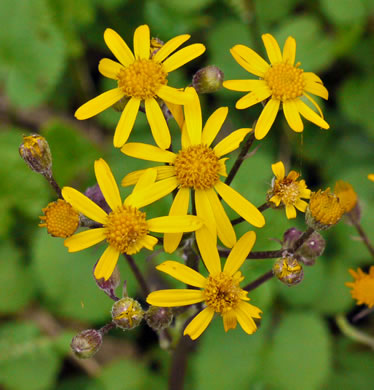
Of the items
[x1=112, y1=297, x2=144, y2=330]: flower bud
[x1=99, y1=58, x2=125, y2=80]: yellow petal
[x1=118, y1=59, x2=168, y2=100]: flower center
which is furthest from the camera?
[x1=99, y1=58, x2=125, y2=80]: yellow petal

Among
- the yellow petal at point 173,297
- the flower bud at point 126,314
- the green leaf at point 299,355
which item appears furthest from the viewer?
the green leaf at point 299,355

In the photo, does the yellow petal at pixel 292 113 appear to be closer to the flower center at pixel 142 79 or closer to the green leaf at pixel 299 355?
the flower center at pixel 142 79

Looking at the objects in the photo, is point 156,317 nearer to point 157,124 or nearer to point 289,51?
point 157,124

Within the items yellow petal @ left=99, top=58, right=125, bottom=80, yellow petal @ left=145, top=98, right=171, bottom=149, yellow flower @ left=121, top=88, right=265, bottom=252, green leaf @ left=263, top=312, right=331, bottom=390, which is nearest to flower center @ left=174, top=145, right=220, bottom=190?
yellow flower @ left=121, top=88, right=265, bottom=252

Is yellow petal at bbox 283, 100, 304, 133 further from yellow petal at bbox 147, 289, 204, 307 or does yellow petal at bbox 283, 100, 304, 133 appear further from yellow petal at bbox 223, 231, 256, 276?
yellow petal at bbox 147, 289, 204, 307

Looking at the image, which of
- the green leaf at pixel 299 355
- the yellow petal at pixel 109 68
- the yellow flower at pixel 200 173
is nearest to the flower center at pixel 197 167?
the yellow flower at pixel 200 173

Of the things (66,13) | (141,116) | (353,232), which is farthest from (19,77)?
(353,232)
